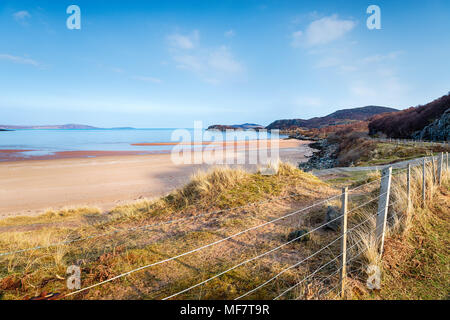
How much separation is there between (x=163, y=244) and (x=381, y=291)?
392 centimetres

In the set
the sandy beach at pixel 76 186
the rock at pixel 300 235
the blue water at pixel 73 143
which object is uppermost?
the blue water at pixel 73 143

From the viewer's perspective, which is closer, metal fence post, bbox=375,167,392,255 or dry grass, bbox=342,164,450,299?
dry grass, bbox=342,164,450,299

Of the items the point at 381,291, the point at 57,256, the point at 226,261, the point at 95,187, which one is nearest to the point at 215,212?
the point at 226,261

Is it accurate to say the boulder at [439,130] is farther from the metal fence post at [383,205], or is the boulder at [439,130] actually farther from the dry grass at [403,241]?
the metal fence post at [383,205]

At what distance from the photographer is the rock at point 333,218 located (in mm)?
5090

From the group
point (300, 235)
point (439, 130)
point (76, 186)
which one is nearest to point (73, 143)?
point (76, 186)

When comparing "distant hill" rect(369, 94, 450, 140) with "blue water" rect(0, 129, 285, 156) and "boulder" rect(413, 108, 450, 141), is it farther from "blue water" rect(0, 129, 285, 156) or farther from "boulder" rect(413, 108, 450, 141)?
"blue water" rect(0, 129, 285, 156)

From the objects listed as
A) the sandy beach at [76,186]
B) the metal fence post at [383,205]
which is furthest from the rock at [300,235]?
the sandy beach at [76,186]

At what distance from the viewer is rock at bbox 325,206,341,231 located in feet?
16.7

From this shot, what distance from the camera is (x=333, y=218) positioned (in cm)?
516

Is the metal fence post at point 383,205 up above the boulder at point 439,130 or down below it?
below

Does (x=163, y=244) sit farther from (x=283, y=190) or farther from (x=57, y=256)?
(x=283, y=190)

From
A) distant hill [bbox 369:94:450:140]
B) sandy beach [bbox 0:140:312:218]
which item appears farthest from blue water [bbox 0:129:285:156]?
distant hill [bbox 369:94:450:140]

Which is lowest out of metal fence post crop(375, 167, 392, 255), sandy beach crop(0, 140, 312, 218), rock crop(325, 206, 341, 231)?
sandy beach crop(0, 140, 312, 218)
